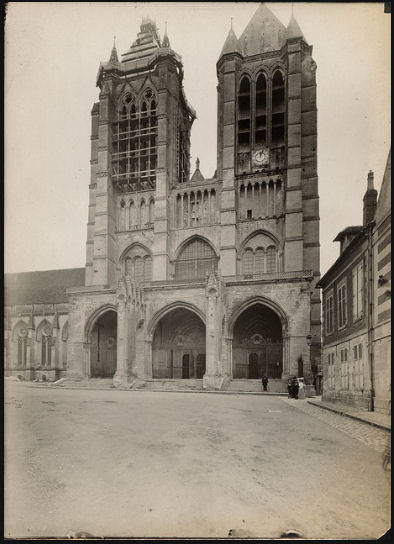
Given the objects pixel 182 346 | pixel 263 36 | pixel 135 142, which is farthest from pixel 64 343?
pixel 263 36

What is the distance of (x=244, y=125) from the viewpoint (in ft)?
128

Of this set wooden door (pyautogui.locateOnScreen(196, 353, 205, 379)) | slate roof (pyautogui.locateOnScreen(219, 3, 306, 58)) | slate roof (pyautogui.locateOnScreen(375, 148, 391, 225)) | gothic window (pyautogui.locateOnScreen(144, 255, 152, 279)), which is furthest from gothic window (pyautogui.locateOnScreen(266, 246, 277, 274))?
slate roof (pyautogui.locateOnScreen(375, 148, 391, 225))

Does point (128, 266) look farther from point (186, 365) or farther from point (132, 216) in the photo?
point (186, 365)

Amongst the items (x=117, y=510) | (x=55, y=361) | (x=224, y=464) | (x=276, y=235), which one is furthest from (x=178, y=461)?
(x=55, y=361)

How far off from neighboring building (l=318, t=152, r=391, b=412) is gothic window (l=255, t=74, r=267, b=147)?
19533mm

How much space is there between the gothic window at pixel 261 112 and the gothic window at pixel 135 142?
923 cm

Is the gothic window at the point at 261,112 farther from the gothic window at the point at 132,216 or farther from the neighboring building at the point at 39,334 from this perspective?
the neighboring building at the point at 39,334

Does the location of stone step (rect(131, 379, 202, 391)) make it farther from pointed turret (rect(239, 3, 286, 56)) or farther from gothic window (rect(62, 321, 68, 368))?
pointed turret (rect(239, 3, 286, 56))

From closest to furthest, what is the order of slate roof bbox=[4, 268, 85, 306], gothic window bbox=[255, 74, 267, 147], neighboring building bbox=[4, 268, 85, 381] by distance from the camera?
gothic window bbox=[255, 74, 267, 147]
neighboring building bbox=[4, 268, 85, 381]
slate roof bbox=[4, 268, 85, 306]

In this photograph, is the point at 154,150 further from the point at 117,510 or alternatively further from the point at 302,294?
the point at 117,510

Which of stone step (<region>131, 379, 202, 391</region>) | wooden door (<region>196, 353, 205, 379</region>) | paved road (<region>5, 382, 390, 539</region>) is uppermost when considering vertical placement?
paved road (<region>5, 382, 390, 539</region>)

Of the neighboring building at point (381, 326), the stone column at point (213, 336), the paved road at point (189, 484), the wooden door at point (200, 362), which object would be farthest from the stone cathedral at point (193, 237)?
the paved road at point (189, 484)

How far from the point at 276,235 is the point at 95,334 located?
16.3m

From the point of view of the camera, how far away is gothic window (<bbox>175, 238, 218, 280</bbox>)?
37.3 meters
